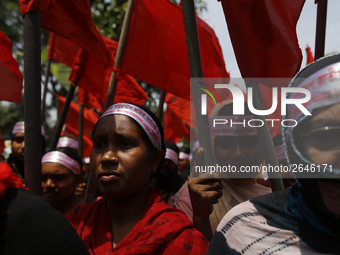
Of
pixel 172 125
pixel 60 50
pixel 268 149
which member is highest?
pixel 60 50

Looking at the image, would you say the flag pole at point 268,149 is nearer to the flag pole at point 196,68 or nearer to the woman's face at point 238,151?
the flag pole at point 196,68

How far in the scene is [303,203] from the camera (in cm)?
117

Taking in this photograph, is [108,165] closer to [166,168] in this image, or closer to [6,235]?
[6,235]

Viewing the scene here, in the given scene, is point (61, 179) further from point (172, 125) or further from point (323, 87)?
point (172, 125)

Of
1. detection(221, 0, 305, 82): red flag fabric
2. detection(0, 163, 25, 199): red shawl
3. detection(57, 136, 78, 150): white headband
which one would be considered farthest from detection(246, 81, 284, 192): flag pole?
detection(57, 136, 78, 150): white headband

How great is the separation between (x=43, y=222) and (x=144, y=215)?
0.92m

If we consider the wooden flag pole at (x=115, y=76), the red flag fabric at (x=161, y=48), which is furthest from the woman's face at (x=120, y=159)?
the red flag fabric at (x=161, y=48)

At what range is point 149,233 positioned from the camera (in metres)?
1.60

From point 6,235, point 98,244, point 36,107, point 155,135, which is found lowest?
point 98,244

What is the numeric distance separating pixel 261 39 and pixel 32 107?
5.15 ft

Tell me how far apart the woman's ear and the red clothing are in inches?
6.9

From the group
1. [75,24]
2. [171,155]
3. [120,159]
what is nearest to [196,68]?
[120,159]

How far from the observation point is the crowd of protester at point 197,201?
0.91 meters

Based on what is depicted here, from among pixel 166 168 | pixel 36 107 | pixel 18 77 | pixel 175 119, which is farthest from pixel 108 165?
pixel 175 119
